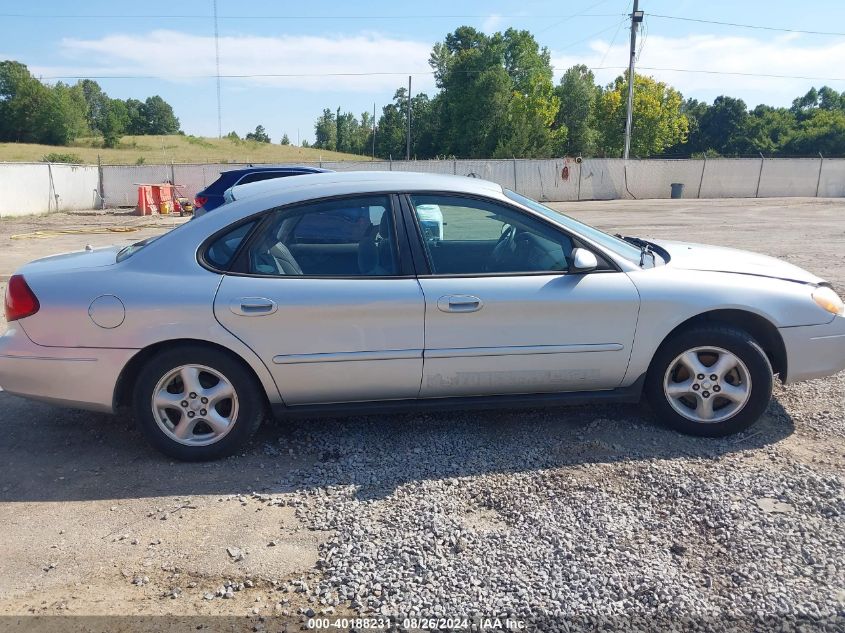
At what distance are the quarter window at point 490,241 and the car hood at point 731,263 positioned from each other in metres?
0.79

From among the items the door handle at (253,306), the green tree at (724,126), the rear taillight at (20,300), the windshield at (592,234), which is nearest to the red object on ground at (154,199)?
the rear taillight at (20,300)

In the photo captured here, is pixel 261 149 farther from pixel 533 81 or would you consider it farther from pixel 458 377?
pixel 458 377

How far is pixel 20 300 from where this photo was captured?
3.77 meters

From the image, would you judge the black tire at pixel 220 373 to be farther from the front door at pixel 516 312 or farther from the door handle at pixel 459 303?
the door handle at pixel 459 303

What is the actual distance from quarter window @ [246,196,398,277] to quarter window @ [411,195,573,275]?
0.78 feet

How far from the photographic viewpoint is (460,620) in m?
2.54

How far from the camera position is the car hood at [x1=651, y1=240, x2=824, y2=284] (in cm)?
415

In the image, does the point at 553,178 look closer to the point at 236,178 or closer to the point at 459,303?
the point at 236,178

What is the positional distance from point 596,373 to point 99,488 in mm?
2870

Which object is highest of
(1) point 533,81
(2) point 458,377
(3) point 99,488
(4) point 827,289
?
(1) point 533,81

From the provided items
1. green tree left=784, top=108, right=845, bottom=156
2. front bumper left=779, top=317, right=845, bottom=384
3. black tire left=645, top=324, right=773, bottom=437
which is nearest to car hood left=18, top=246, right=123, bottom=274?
black tire left=645, top=324, right=773, bottom=437

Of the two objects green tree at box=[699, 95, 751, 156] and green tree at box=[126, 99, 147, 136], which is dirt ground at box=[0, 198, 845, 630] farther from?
green tree at box=[126, 99, 147, 136]

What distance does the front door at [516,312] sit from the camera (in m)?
3.82

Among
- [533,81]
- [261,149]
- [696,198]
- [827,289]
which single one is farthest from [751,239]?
[261,149]
